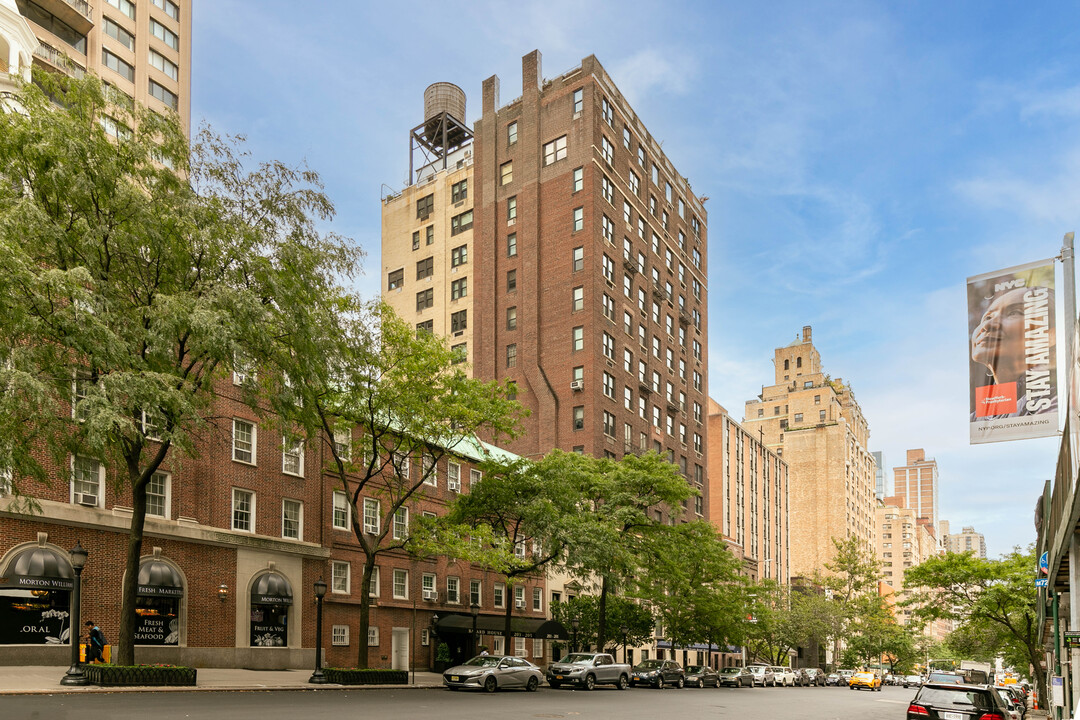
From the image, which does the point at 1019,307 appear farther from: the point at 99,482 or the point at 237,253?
the point at 99,482

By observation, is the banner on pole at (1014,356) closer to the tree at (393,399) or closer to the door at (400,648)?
the tree at (393,399)

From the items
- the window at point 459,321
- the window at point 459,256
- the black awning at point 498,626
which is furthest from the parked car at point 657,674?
the window at point 459,256

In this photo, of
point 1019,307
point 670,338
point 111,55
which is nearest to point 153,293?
point 1019,307

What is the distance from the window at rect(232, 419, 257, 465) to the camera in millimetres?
37156

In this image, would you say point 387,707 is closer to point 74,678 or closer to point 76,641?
point 74,678

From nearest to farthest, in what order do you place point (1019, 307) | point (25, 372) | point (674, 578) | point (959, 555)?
point (1019, 307), point (25, 372), point (959, 555), point (674, 578)

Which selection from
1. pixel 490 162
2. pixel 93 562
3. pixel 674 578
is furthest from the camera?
pixel 490 162

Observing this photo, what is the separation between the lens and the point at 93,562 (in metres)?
30.6

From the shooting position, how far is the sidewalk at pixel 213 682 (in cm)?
2139

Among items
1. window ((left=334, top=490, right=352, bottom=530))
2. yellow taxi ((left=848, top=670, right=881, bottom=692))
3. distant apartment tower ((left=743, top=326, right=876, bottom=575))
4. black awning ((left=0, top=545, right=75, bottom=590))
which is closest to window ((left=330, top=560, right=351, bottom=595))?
window ((left=334, top=490, right=352, bottom=530))

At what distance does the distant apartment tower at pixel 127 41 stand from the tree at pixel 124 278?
117 feet

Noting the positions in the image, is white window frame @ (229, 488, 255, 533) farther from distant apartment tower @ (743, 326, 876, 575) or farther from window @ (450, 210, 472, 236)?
distant apartment tower @ (743, 326, 876, 575)

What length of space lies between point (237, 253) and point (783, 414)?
136 m

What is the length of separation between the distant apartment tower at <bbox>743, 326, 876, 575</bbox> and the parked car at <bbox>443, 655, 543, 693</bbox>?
10478 centimetres
